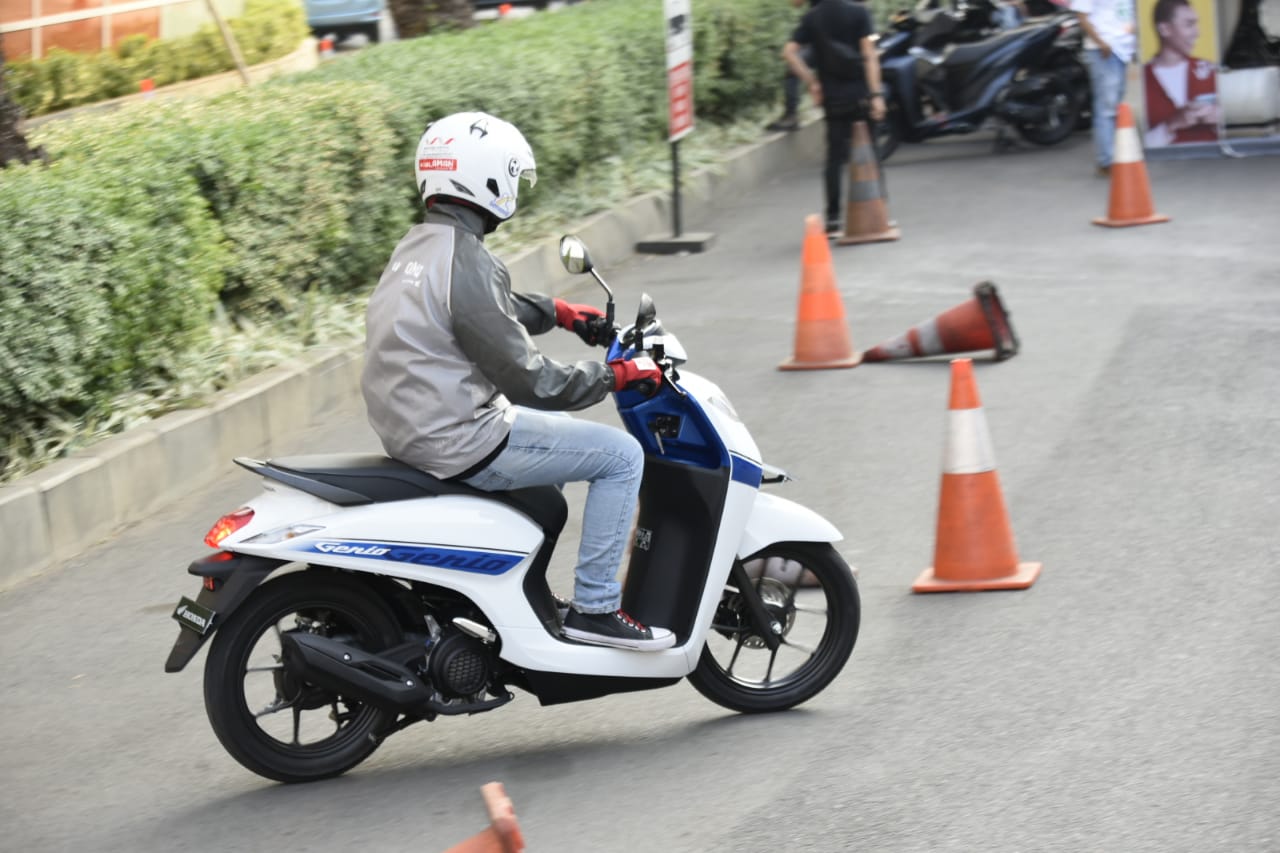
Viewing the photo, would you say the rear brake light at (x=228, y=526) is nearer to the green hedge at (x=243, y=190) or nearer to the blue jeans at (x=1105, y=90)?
the green hedge at (x=243, y=190)

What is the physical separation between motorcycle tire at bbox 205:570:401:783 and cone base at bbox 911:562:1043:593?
2165 mm

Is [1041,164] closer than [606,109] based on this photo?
No

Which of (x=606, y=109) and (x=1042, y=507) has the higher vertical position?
(x=606, y=109)

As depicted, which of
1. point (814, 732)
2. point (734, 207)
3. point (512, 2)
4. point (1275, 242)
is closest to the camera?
point (814, 732)

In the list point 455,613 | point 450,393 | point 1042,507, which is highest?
point 450,393

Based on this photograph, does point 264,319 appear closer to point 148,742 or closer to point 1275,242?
point 148,742

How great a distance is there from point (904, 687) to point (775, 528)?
671mm

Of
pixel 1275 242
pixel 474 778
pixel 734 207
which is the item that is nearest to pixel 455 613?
pixel 474 778

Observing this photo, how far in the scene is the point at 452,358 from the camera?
4836 mm

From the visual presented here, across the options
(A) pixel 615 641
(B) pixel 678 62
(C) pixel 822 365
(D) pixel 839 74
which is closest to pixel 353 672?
(A) pixel 615 641

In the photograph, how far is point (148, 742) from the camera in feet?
17.9

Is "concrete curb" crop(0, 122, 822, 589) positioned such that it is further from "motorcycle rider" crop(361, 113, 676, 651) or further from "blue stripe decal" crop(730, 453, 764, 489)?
"blue stripe decal" crop(730, 453, 764, 489)

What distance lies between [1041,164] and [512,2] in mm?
17974

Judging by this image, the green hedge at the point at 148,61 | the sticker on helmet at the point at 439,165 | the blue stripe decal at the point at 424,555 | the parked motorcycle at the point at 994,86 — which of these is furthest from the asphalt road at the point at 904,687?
the green hedge at the point at 148,61
